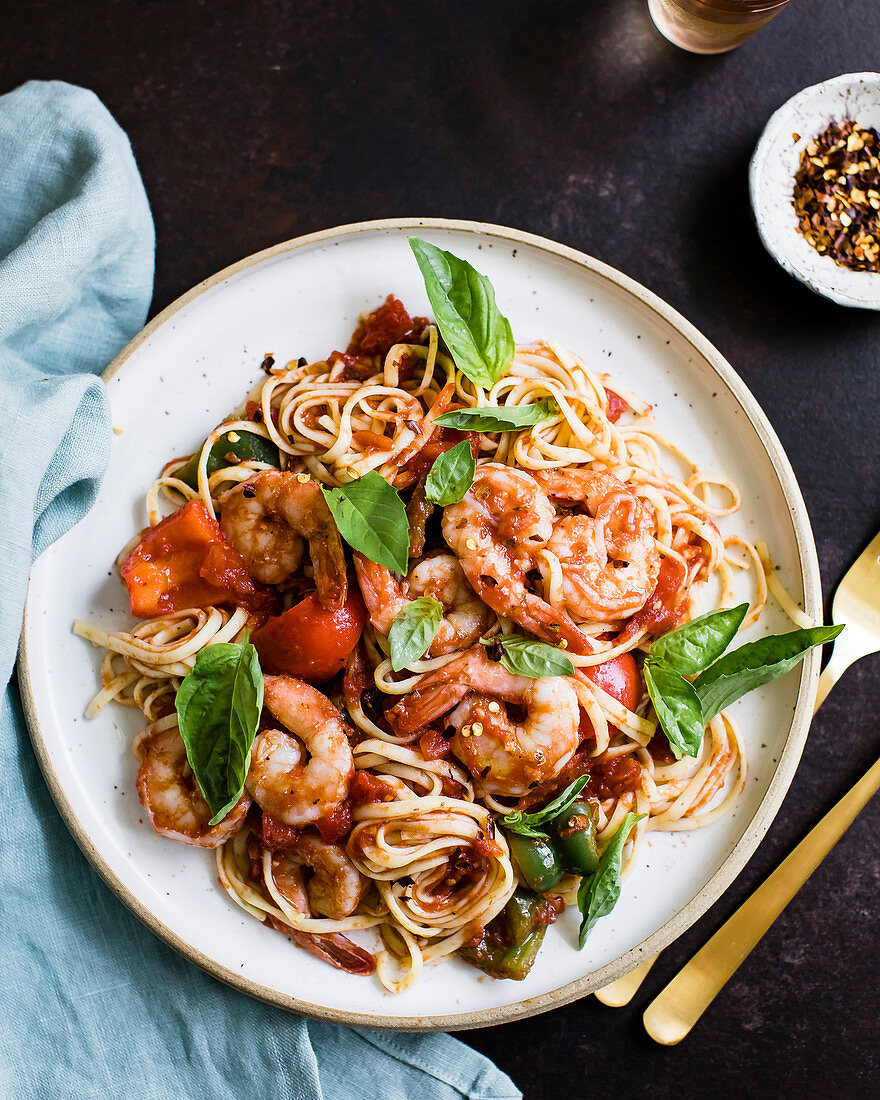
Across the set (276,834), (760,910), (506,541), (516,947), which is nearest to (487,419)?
(506,541)

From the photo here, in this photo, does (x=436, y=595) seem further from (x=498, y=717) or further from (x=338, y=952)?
(x=338, y=952)

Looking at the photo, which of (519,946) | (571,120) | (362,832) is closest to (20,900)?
(362,832)

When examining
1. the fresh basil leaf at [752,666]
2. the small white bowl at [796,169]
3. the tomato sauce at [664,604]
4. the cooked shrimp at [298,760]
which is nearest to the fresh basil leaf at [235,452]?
the cooked shrimp at [298,760]

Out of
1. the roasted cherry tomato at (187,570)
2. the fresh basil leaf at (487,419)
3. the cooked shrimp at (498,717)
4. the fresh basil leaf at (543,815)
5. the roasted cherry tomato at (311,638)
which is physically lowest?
the fresh basil leaf at (543,815)

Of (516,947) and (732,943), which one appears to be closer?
(516,947)

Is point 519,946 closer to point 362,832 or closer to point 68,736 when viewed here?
point 362,832

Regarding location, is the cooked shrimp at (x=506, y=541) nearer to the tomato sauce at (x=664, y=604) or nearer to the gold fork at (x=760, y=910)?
the tomato sauce at (x=664, y=604)
